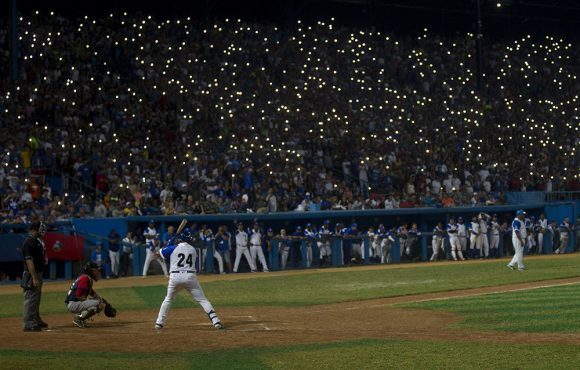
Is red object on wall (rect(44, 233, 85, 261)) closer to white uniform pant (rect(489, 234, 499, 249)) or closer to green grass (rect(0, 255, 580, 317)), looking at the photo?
green grass (rect(0, 255, 580, 317))

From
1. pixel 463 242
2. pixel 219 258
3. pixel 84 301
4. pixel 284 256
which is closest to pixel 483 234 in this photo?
pixel 463 242

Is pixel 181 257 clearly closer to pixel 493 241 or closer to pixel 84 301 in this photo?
pixel 84 301

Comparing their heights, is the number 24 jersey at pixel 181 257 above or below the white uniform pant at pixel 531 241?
above

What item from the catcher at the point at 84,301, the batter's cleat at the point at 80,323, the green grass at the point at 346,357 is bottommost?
the green grass at the point at 346,357

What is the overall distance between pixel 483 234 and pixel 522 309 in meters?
18.6

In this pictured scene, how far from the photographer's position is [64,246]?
85.8ft

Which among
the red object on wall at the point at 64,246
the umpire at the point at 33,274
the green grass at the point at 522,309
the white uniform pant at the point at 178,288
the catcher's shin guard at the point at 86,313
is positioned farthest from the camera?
the red object on wall at the point at 64,246

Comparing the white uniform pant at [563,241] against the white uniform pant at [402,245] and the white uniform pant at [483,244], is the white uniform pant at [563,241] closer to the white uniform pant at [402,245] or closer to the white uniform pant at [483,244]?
the white uniform pant at [483,244]

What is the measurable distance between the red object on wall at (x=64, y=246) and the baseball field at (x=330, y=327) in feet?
7.17

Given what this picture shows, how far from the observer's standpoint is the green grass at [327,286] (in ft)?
62.1

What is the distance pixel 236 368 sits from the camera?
1002cm

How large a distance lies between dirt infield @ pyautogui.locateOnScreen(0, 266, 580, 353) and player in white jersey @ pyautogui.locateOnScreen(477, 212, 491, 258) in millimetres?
16112

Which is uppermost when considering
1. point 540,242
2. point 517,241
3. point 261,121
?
point 261,121

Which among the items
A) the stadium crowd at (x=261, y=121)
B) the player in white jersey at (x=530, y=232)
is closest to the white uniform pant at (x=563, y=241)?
the player in white jersey at (x=530, y=232)
